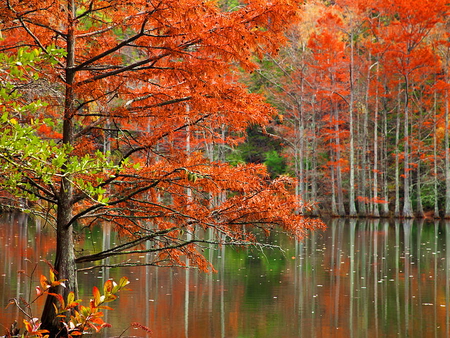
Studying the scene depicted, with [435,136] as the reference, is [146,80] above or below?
below

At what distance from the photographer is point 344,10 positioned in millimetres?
32594

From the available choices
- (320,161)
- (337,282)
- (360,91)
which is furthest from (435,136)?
(337,282)

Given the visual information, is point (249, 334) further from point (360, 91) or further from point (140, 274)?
point (360, 91)

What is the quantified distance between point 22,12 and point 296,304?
567cm

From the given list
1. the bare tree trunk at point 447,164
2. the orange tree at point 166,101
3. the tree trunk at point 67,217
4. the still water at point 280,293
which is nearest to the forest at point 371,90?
the bare tree trunk at point 447,164

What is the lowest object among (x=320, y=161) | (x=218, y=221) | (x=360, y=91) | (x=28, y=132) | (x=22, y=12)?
(x=218, y=221)

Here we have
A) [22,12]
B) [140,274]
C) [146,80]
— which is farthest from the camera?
[140,274]

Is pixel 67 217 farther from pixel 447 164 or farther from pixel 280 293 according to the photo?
pixel 447 164

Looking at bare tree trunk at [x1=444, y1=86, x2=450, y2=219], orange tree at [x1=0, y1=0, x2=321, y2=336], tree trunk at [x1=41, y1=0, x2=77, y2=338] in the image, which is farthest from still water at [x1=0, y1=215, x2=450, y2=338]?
bare tree trunk at [x1=444, y1=86, x2=450, y2=219]

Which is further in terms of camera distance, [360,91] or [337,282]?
[360,91]

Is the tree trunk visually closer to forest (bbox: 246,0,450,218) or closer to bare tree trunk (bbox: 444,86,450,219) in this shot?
forest (bbox: 246,0,450,218)

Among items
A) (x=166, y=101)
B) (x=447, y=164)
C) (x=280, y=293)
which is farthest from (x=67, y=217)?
(x=447, y=164)

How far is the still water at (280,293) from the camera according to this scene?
7.64m

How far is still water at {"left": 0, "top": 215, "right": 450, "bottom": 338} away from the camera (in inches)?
301
